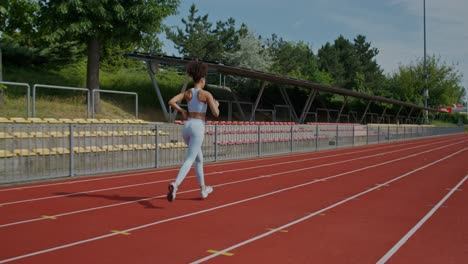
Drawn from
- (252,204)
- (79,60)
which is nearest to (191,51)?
(79,60)

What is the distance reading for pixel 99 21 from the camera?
20.0 m

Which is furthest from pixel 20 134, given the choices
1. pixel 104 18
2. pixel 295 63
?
pixel 295 63

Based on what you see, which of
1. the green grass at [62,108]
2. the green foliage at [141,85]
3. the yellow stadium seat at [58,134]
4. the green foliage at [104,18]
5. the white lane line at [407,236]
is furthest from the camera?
the green foliage at [141,85]

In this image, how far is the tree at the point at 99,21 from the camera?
1938cm

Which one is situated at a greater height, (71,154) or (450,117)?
(450,117)

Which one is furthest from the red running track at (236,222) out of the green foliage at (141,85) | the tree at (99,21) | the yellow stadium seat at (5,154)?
the green foliage at (141,85)

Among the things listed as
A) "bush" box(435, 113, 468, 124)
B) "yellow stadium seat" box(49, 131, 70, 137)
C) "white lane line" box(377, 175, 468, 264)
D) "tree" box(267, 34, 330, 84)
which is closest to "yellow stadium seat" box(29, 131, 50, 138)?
"yellow stadium seat" box(49, 131, 70, 137)

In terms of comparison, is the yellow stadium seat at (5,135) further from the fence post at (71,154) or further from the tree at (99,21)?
the tree at (99,21)

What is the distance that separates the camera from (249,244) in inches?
192

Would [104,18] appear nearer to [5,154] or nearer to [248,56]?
[5,154]

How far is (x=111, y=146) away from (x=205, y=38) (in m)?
47.5

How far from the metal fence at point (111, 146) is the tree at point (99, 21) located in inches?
272

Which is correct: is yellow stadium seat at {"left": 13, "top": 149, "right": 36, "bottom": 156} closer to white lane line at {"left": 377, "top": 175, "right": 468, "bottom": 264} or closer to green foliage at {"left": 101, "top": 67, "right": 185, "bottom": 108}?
white lane line at {"left": 377, "top": 175, "right": 468, "bottom": 264}

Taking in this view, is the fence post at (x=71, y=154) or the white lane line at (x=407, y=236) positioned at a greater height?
the fence post at (x=71, y=154)
